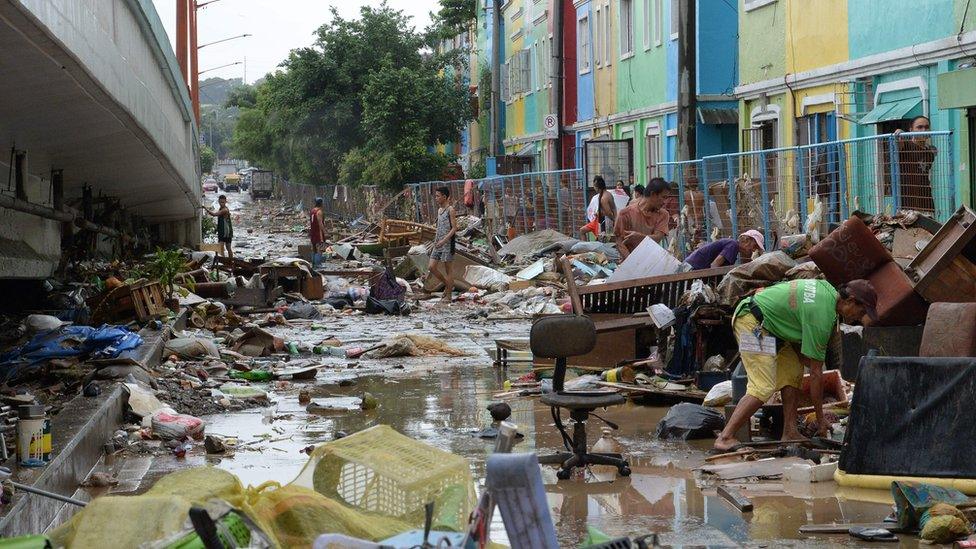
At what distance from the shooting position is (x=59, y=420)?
9.05m

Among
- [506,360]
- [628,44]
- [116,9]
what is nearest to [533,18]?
[628,44]

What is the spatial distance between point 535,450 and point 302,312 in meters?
11.4

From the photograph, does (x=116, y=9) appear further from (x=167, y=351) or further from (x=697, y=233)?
(x=697, y=233)

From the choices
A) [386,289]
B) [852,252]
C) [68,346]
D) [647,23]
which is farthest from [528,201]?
[852,252]

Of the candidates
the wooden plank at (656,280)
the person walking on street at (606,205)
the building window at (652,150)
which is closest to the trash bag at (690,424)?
the wooden plank at (656,280)

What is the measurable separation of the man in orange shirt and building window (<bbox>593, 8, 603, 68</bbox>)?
61.3 ft

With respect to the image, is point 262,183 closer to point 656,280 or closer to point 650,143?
point 650,143

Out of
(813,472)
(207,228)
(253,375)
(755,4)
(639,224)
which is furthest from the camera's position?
(207,228)

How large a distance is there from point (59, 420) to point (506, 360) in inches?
241

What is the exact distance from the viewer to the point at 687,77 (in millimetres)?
19234

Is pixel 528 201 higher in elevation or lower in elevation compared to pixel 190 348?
higher

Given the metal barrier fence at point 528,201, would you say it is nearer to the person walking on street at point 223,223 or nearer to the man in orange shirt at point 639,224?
the person walking on street at point 223,223

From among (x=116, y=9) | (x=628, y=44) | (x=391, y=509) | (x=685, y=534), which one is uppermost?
(x=628, y=44)

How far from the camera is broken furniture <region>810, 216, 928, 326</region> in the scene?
10.3 m
